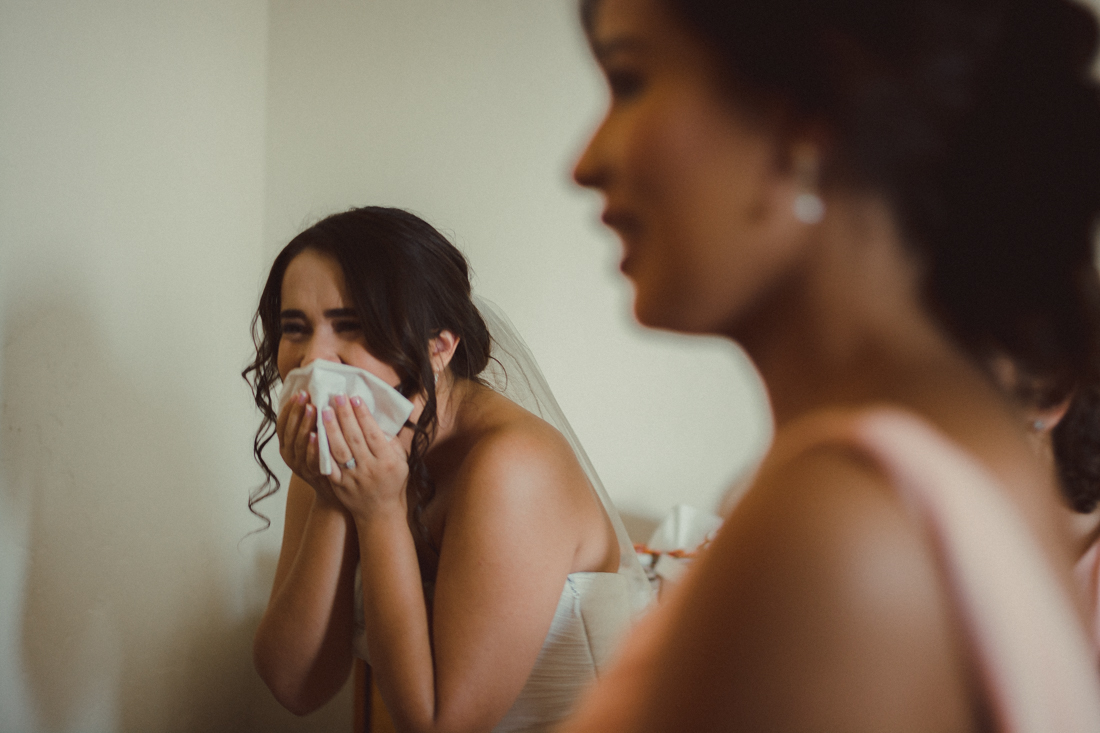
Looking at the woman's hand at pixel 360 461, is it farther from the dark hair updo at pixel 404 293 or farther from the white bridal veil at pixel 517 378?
the white bridal veil at pixel 517 378

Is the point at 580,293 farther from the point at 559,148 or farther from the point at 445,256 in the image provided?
the point at 445,256

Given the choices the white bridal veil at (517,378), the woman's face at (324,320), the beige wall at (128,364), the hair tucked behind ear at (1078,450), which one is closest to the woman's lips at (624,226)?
the hair tucked behind ear at (1078,450)

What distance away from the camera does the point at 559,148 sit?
1765 millimetres

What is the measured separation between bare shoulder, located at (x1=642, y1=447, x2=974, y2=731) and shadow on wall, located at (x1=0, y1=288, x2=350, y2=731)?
116cm

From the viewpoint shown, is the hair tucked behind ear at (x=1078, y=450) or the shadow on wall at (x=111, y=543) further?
the shadow on wall at (x=111, y=543)

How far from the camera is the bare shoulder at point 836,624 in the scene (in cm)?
20

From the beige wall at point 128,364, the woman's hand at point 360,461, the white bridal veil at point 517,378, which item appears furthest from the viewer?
the white bridal veil at point 517,378

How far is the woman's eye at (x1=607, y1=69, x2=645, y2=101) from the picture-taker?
266mm

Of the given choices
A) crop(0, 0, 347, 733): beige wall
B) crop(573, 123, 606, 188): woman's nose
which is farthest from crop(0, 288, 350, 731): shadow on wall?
crop(573, 123, 606, 188): woman's nose

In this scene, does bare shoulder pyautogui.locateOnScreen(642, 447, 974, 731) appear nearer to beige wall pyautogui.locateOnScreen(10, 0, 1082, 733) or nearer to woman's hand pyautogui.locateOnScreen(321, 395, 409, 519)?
woman's hand pyautogui.locateOnScreen(321, 395, 409, 519)

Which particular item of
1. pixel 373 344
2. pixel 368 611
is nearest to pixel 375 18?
pixel 373 344

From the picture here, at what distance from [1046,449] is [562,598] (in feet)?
1.98

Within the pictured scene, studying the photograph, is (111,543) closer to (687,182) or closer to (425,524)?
(425,524)

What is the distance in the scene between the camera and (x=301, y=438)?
0.97 meters
